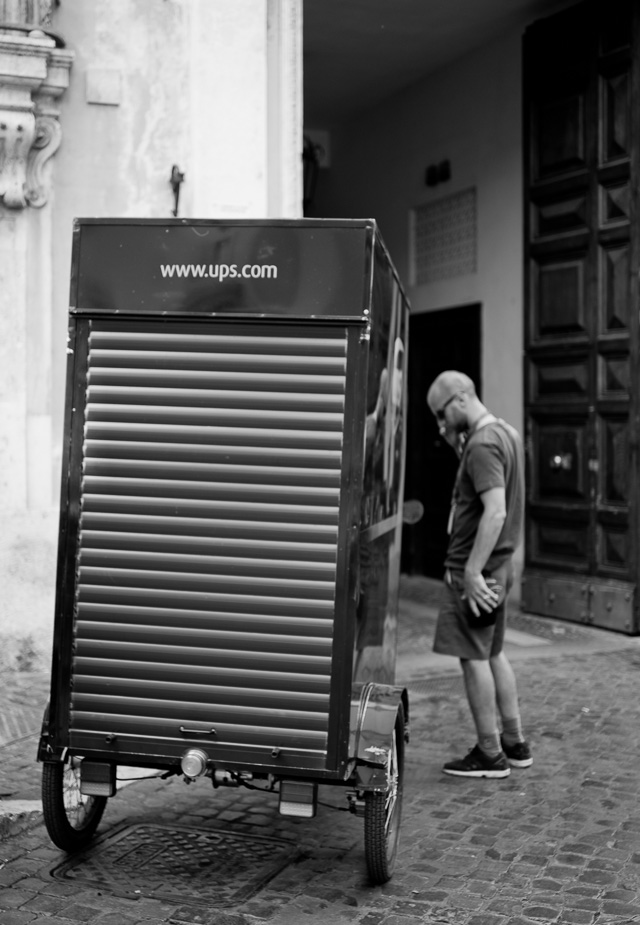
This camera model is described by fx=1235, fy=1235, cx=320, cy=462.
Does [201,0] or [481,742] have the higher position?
[201,0]

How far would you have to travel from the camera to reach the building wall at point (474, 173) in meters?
10.8

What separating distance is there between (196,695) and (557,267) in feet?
21.6

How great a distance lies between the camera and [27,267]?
7.58 meters

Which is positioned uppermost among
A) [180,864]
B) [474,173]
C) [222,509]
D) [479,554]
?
[474,173]

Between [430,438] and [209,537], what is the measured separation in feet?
28.2

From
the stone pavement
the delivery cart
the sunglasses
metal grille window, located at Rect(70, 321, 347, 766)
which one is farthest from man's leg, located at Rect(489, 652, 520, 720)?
metal grille window, located at Rect(70, 321, 347, 766)

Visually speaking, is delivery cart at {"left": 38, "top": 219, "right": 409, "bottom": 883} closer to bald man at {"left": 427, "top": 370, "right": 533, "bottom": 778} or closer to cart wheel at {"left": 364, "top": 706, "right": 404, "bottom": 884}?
cart wheel at {"left": 364, "top": 706, "right": 404, "bottom": 884}

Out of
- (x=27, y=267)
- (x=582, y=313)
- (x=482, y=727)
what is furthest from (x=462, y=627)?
(x=582, y=313)

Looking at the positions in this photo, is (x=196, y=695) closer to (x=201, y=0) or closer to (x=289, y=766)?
(x=289, y=766)

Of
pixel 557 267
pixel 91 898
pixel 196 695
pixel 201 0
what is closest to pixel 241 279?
pixel 196 695

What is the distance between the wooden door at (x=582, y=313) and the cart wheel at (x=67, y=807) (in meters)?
5.28

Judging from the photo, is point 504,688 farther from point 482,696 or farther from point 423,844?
point 423,844

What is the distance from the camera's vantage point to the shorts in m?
5.57

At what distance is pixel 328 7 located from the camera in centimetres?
997
